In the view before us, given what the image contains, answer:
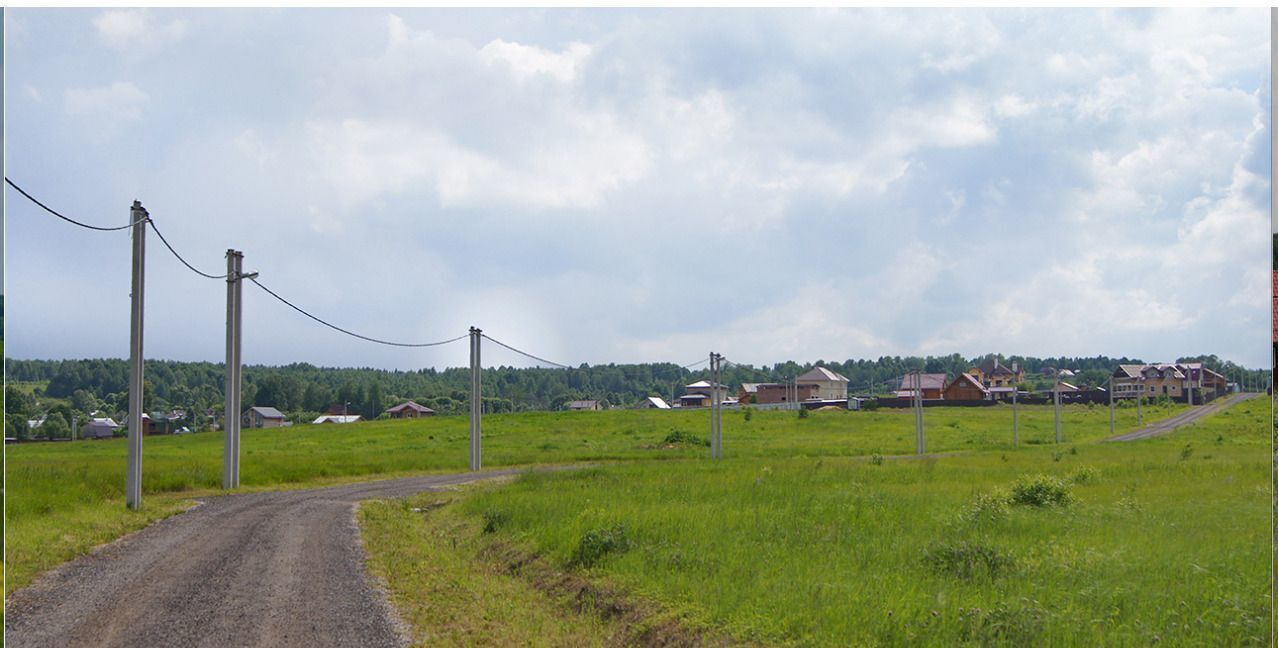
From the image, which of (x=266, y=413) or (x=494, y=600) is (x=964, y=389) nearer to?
(x=266, y=413)

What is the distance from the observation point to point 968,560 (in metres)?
10.3

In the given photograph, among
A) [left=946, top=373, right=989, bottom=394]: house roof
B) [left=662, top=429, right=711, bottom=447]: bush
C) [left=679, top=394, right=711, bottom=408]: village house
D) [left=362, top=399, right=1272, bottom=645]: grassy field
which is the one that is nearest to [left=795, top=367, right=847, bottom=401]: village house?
[left=946, top=373, right=989, bottom=394]: house roof

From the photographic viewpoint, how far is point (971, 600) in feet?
28.2

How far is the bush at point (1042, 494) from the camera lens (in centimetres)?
1755

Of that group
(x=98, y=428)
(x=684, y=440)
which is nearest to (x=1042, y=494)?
(x=684, y=440)

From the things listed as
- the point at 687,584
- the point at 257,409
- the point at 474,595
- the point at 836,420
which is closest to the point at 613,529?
the point at 474,595

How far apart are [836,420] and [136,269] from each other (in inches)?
2394

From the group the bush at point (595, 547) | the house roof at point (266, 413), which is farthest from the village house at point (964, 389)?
the bush at point (595, 547)

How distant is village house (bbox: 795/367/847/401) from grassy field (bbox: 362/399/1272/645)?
336ft

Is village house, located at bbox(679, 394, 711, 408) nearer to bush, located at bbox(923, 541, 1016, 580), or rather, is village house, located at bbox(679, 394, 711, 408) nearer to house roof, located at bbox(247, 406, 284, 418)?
house roof, located at bbox(247, 406, 284, 418)

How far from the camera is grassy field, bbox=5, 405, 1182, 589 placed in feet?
56.2

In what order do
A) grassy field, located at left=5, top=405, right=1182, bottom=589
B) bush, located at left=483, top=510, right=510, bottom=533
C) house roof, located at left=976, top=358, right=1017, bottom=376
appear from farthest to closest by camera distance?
house roof, located at left=976, top=358, right=1017, bottom=376 < grassy field, located at left=5, top=405, right=1182, bottom=589 < bush, located at left=483, top=510, right=510, bottom=533

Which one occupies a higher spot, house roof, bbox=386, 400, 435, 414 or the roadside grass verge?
the roadside grass verge

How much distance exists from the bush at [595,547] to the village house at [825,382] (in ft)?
369
